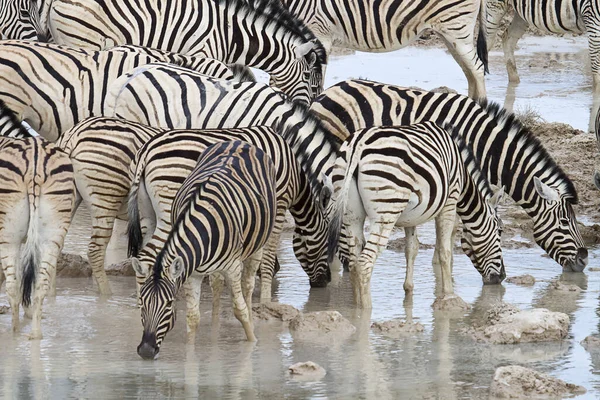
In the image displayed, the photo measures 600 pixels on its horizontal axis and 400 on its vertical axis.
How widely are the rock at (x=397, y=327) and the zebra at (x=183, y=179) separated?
1.09m

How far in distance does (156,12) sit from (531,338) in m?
5.53

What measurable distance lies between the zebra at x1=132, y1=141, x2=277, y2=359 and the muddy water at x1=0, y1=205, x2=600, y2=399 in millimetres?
277

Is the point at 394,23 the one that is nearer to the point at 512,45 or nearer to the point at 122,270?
the point at 512,45

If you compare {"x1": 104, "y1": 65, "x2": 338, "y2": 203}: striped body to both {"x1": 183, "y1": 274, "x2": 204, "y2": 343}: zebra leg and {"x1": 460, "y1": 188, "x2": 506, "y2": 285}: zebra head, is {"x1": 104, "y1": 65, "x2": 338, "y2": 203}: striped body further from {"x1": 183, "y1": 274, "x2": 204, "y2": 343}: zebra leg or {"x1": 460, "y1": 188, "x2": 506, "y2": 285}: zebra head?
{"x1": 183, "y1": 274, "x2": 204, "y2": 343}: zebra leg

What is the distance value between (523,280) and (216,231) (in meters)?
3.25

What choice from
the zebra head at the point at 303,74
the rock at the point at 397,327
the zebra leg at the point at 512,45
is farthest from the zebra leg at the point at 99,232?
the zebra leg at the point at 512,45

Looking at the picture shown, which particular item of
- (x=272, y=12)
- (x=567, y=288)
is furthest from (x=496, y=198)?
(x=272, y=12)

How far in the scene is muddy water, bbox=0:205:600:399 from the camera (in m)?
7.12

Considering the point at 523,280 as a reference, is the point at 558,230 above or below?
above

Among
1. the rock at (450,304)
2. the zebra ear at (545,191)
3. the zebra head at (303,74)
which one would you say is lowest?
the rock at (450,304)

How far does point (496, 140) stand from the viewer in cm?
1048

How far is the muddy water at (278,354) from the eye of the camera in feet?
23.4

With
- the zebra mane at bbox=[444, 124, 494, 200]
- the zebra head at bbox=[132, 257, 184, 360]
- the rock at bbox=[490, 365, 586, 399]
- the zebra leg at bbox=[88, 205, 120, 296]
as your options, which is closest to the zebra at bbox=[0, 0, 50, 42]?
the zebra leg at bbox=[88, 205, 120, 296]

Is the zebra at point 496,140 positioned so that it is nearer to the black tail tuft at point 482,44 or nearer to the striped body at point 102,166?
the striped body at point 102,166
